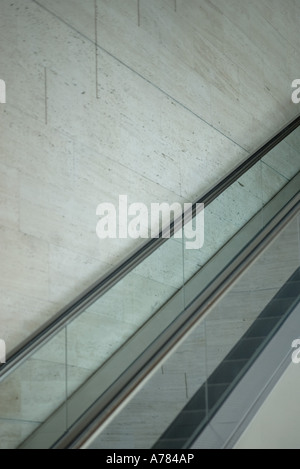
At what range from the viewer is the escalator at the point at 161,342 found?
12.8 feet

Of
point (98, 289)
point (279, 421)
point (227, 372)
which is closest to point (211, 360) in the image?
point (227, 372)

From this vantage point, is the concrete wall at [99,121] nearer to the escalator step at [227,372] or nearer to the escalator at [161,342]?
the escalator at [161,342]

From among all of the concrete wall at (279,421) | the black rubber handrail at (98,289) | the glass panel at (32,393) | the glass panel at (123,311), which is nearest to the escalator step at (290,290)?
the concrete wall at (279,421)

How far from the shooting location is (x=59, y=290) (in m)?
5.70

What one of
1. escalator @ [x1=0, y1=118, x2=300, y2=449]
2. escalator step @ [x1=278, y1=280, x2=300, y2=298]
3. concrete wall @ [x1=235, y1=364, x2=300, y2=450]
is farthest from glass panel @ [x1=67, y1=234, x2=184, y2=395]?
concrete wall @ [x1=235, y1=364, x2=300, y2=450]

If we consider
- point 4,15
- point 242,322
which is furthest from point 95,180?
point 242,322

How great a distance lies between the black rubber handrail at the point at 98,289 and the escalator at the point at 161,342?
0.01m

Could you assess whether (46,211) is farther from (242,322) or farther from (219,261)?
(242,322)

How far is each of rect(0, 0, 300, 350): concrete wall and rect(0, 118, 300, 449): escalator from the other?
27 cm

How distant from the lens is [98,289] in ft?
17.5

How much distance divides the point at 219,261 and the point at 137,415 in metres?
1.64

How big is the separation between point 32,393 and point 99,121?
265 cm

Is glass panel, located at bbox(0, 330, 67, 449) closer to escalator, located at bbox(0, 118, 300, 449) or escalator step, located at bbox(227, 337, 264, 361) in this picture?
escalator, located at bbox(0, 118, 300, 449)

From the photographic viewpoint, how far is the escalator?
3.90 metres
